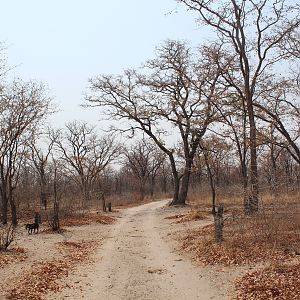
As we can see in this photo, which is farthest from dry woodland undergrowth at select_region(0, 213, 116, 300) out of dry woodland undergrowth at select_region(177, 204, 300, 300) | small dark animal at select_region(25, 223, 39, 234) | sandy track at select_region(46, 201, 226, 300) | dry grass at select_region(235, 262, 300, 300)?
dry grass at select_region(235, 262, 300, 300)

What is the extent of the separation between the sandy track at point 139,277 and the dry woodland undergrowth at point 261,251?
71 cm

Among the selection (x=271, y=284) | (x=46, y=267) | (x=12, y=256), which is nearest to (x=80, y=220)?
(x=12, y=256)

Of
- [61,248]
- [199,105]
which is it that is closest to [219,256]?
[61,248]

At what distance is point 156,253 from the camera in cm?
1318

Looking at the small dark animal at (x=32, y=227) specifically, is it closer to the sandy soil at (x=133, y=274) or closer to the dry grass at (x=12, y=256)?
the sandy soil at (x=133, y=274)

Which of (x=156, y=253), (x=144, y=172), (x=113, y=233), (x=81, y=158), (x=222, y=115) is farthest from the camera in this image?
(x=144, y=172)

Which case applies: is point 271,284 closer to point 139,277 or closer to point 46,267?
point 139,277

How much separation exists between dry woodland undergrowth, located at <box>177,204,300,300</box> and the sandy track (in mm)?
710

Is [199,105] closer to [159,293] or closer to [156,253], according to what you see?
[156,253]

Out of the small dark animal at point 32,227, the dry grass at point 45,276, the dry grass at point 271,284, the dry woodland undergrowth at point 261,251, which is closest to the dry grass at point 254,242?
the dry woodland undergrowth at point 261,251

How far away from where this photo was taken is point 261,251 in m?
11.1

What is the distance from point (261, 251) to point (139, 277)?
12.1 feet

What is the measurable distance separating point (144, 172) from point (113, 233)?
52.1 metres

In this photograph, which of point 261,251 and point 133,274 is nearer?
point 133,274
